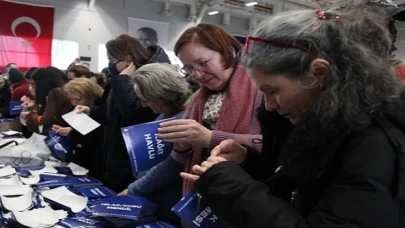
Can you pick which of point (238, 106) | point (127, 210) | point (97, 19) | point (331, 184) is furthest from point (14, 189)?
point (97, 19)

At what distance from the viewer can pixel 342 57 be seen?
24.3 inches

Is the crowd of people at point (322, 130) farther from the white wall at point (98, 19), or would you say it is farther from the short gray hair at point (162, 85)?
the white wall at point (98, 19)

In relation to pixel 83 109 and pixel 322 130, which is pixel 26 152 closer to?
pixel 83 109

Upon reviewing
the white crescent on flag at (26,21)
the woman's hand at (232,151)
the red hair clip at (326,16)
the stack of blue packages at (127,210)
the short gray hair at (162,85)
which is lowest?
the stack of blue packages at (127,210)

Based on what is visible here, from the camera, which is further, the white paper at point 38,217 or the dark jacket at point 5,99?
the dark jacket at point 5,99

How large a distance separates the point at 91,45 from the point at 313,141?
876cm

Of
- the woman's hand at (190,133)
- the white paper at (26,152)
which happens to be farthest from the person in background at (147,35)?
the woman's hand at (190,133)

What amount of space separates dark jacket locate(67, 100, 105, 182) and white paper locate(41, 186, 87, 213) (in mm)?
601

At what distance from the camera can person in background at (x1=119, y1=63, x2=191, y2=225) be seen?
1517 mm

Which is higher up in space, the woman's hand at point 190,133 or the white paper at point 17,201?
the woman's hand at point 190,133

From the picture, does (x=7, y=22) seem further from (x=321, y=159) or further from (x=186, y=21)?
(x=321, y=159)

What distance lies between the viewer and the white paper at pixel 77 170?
7.63ft

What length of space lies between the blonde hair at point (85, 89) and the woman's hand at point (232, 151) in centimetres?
189

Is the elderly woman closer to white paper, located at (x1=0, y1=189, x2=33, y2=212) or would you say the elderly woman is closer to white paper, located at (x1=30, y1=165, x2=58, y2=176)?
white paper, located at (x1=0, y1=189, x2=33, y2=212)
